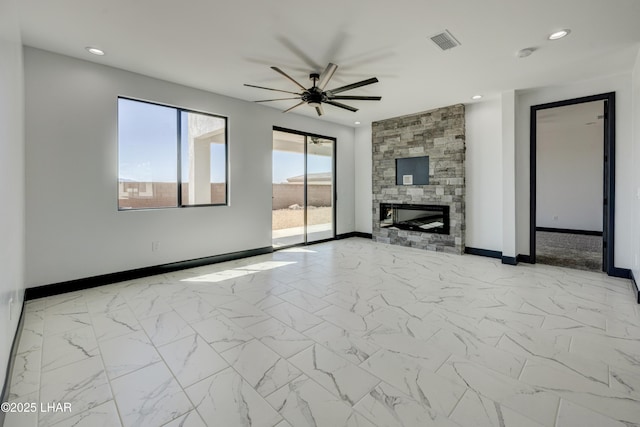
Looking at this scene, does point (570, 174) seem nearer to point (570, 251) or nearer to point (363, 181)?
point (570, 251)

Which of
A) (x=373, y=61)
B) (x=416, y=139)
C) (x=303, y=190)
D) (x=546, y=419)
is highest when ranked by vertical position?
(x=373, y=61)

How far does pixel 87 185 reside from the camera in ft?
11.9

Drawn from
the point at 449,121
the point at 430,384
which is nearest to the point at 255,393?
the point at 430,384

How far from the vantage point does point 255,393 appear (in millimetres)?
1757

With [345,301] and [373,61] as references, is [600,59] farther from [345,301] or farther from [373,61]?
[345,301]

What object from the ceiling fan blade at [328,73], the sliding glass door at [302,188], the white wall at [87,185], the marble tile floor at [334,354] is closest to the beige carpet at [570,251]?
the marble tile floor at [334,354]

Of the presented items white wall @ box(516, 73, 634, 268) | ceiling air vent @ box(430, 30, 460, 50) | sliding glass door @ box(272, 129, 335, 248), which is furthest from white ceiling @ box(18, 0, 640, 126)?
sliding glass door @ box(272, 129, 335, 248)

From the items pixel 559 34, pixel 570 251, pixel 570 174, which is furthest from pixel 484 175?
pixel 570 174

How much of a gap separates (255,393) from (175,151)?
3.85m

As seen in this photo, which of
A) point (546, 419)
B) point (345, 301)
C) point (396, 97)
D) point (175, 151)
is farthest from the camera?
point (396, 97)

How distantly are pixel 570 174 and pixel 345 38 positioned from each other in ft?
25.0

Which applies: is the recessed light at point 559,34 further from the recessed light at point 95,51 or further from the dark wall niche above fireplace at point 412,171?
the recessed light at point 95,51

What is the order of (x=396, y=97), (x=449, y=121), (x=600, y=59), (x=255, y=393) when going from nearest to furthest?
(x=255, y=393) → (x=600, y=59) → (x=396, y=97) → (x=449, y=121)

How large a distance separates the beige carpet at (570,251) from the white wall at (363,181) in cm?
353
